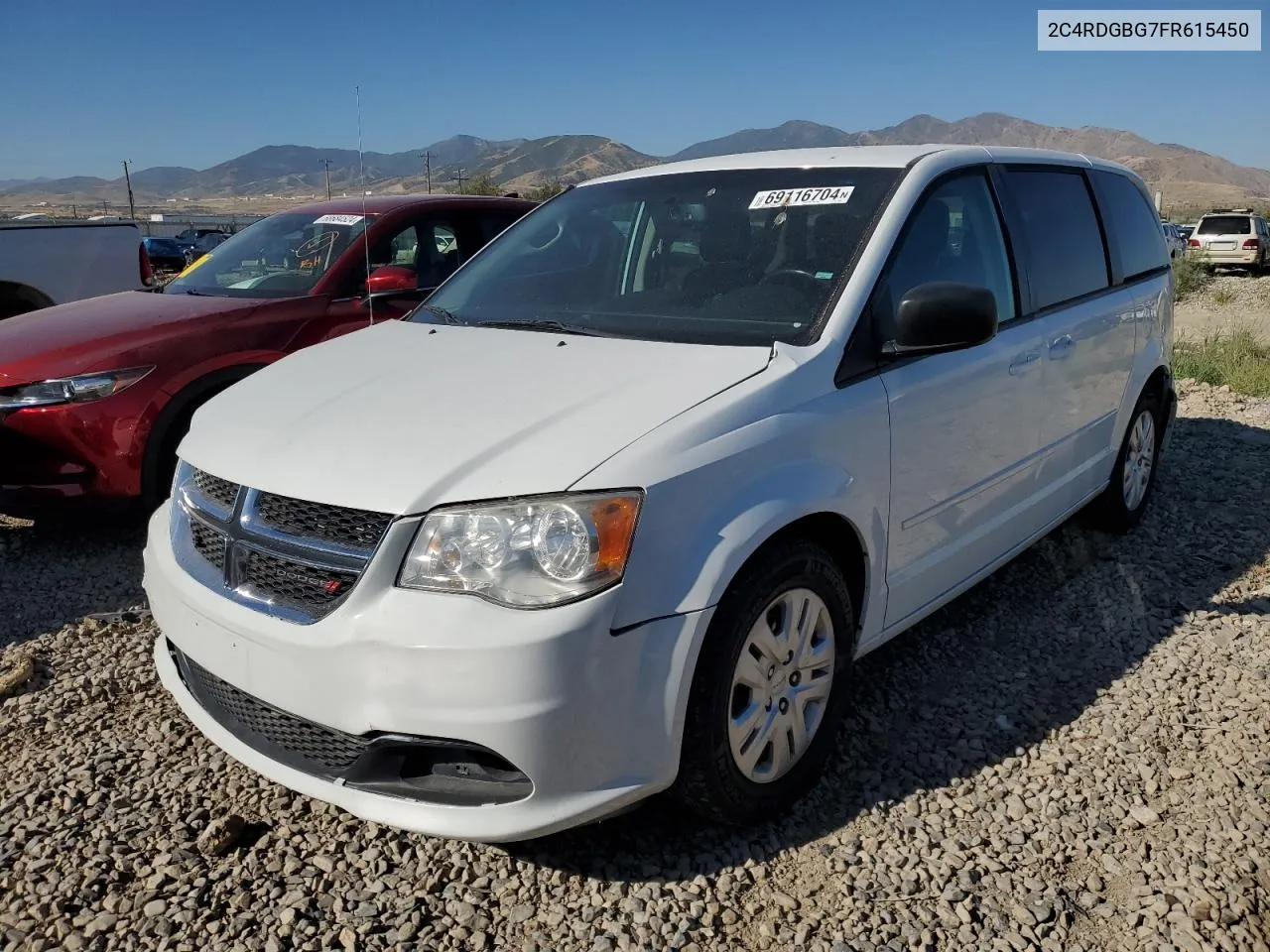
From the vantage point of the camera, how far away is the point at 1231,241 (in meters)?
26.2

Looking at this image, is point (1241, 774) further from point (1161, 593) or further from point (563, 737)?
point (563, 737)

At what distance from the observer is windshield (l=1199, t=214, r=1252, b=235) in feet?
86.7

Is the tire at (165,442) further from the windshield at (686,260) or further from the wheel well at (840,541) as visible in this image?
the wheel well at (840,541)

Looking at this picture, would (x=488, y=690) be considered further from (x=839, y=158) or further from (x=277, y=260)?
(x=277, y=260)

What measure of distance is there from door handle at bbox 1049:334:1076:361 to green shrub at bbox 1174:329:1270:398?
5612 mm

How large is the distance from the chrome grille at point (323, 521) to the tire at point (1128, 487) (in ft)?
12.2

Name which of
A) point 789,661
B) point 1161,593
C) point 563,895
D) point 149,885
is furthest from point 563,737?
point 1161,593

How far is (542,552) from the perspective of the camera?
2.16 meters

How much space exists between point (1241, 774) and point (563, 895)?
2.02 meters

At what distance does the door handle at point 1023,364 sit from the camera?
3484mm

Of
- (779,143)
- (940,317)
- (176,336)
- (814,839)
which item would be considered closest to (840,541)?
(940,317)

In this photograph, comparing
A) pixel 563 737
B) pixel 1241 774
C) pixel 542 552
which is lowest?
pixel 1241 774

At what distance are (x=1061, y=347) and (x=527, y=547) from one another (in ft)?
8.43

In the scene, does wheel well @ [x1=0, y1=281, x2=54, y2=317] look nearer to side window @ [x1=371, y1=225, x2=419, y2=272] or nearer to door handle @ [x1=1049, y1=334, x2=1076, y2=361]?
side window @ [x1=371, y1=225, x2=419, y2=272]
